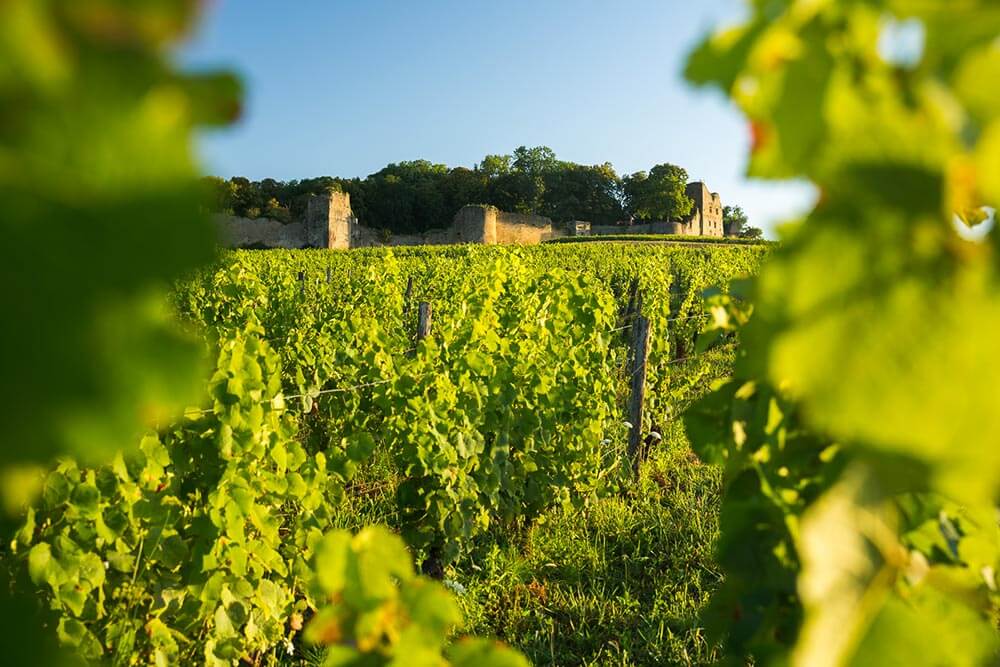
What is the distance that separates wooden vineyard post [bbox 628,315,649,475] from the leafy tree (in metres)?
54.5

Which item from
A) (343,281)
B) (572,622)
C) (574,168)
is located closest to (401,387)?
(572,622)

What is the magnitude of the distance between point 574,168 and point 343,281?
58.3 m

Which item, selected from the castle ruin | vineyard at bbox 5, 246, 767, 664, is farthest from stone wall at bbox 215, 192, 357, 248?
vineyard at bbox 5, 246, 767, 664

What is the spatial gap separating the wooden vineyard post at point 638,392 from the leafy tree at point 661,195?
5451cm

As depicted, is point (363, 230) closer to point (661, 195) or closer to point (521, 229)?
point (521, 229)

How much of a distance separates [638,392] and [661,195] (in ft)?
186

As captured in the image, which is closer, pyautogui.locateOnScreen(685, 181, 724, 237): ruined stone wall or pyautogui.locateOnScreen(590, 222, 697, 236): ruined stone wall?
pyautogui.locateOnScreen(590, 222, 697, 236): ruined stone wall

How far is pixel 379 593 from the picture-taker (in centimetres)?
67

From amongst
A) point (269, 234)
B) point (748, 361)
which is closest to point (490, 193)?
point (269, 234)

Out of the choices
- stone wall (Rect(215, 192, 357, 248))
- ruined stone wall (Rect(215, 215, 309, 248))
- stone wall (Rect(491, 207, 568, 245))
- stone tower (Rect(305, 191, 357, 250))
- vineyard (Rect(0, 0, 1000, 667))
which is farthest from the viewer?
stone wall (Rect(491, 207, 568, 245))

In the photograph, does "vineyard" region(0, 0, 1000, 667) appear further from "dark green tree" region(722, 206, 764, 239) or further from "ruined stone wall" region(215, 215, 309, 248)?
"dark green tree" region(722, 206, 764, 239)

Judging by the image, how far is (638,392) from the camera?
19.0 ft

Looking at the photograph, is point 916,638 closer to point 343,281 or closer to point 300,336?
point 300,336

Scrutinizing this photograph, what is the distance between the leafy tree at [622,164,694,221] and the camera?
59125mm
